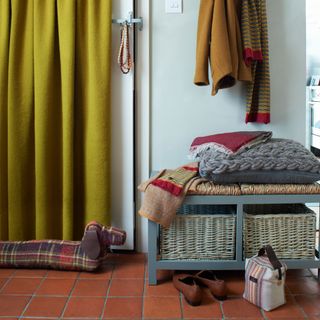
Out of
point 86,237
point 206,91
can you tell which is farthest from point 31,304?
point 206,91

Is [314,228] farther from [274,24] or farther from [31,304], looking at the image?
[31,304]

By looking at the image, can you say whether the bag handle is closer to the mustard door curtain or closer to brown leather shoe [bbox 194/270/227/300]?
brown leather shoe [bbox 194/270/227/300]

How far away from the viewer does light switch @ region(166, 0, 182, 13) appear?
2.38 meters

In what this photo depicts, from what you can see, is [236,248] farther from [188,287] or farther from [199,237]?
[188,287]

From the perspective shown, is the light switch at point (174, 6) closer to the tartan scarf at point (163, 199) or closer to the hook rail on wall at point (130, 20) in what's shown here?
the hook rail on wall at point (130, 20)

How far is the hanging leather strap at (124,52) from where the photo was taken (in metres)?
2.36

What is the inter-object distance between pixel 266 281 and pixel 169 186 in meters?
0.53

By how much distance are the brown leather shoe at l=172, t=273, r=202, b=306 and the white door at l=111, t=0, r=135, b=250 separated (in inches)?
20.4

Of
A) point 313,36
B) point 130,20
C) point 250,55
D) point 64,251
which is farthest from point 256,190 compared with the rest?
point 313,36

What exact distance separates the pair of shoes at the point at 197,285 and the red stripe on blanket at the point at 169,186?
0.38m

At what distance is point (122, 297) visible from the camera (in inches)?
77.2

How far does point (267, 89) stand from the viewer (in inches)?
91.0

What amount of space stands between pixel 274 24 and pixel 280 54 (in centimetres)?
15

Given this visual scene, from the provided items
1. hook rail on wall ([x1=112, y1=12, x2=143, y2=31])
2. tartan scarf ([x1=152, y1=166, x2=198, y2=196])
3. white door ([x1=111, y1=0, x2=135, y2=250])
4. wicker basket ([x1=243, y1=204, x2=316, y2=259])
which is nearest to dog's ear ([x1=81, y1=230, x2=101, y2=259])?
white door ([x1=111, y1=0, x2=135, y2=250])
